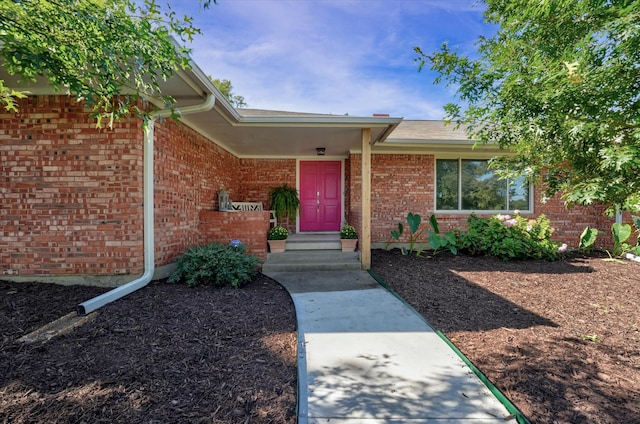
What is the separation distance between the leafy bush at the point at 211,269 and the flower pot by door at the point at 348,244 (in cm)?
217

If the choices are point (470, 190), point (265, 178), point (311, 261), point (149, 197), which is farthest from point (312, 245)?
point (470, 190)

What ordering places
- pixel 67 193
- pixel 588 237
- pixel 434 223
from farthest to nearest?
pixel 588 237 → pixel 434 223 → pixel 67 193

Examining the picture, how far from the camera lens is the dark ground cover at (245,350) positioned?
76.4 inches

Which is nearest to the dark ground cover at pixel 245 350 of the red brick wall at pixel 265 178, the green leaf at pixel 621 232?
the green leaf at pixel 621 232

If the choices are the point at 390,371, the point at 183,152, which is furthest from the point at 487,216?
the point at 183,152

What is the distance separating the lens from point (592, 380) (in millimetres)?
2289

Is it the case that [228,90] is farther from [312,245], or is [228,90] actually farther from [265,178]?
[312,245]

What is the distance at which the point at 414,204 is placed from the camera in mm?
7848

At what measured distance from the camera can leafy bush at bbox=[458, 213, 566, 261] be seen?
6617mm

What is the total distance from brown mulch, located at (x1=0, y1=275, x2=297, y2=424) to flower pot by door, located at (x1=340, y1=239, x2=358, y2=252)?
255cm

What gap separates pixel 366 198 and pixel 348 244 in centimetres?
117

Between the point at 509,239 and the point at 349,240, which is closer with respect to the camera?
the point at 349,240

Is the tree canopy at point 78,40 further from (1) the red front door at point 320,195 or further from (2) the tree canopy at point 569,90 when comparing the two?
(1) the red front door at point 320,195

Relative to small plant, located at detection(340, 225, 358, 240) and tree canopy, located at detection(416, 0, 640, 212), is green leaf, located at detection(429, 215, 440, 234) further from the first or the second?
tree canopy, located at detection(416, 0, 640, 212)
